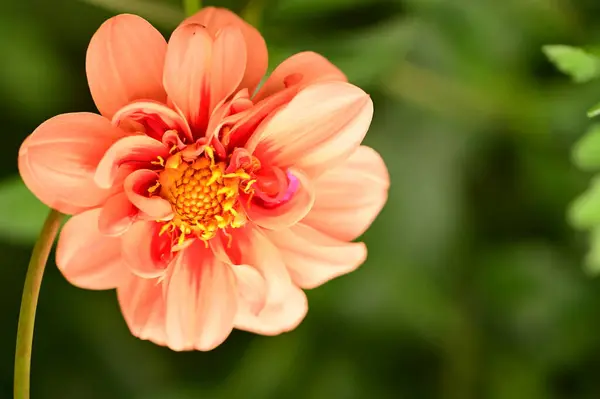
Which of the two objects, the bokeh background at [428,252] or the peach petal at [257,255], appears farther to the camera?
the bokeh background at [428,252]

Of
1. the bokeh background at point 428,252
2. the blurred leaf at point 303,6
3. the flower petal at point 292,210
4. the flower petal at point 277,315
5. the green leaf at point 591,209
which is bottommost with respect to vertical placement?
the bokeh background at point 428,252

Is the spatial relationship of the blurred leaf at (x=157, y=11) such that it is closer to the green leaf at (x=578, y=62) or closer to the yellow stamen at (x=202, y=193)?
the yellow stamen at (x=202, y=193)

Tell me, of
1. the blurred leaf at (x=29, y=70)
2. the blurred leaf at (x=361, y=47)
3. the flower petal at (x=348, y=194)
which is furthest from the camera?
the blurred leaf at (x=29, y=70)

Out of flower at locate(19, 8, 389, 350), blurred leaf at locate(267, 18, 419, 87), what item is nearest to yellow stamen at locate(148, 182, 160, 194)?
flower at locate(19, 8, 389, 350)

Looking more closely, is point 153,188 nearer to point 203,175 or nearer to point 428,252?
point 203,175

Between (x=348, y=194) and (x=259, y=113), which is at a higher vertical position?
(x=259, y=113)

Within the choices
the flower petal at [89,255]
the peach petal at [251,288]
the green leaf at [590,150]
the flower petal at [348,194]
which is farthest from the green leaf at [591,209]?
the flower petal at [89,255]

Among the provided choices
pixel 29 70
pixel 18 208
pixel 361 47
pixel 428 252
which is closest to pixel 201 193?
pixel 18 208
